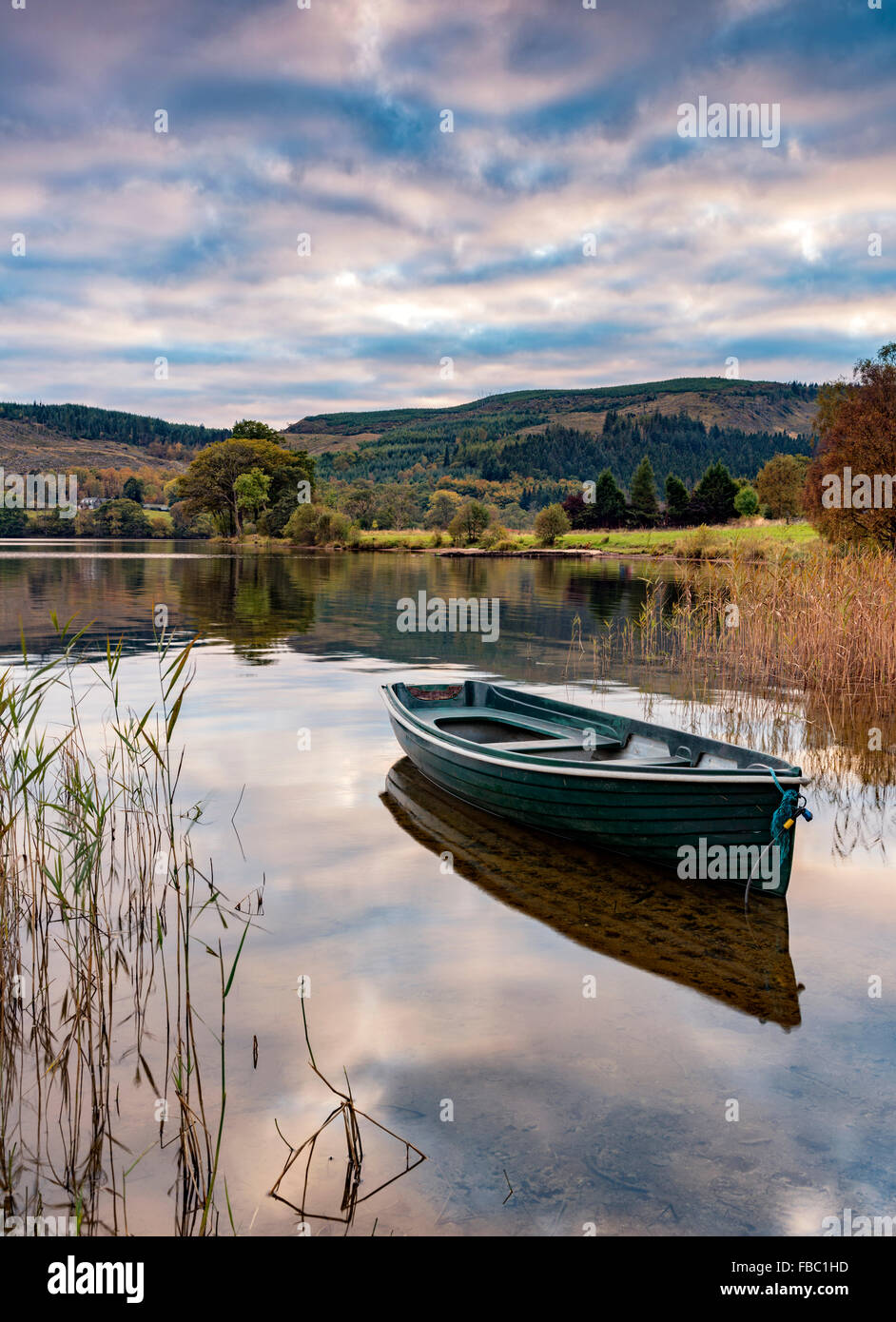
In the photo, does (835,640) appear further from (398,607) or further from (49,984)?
(398,607)

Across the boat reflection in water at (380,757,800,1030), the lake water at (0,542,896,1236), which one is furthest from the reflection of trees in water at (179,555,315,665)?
the boat reflection in water at (380,757,800,1030)

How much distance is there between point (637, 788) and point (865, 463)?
28.1 m

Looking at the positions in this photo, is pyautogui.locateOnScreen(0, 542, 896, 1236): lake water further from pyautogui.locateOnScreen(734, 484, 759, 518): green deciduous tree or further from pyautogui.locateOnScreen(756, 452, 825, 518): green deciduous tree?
pyautogui.locateOnScreen(734, 484, 759, 518): green deciduous tree

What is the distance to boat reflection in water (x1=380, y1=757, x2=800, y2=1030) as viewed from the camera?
598 cm

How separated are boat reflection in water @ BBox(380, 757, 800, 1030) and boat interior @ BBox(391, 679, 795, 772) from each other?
872 mm

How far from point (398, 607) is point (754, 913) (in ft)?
88.3

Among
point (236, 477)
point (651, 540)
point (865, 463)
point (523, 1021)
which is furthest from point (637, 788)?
point (236, 477)

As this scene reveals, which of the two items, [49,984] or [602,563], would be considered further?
[602,563]

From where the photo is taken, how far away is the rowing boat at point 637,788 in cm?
682

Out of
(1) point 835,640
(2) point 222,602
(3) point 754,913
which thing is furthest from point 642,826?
(2) point 222,602

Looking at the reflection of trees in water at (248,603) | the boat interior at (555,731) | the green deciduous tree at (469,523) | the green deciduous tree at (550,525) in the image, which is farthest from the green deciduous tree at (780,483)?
the boat interior at (555,731)

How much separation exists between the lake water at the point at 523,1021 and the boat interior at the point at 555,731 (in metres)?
0.98

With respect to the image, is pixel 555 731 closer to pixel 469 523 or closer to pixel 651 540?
pixel 651 540

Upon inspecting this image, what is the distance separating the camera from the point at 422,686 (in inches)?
485
